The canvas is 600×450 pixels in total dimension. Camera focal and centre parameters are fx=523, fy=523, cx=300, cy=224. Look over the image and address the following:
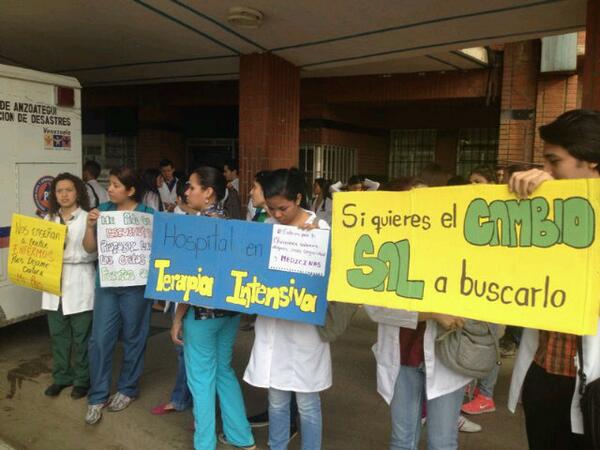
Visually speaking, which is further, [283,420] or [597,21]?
[597,21]

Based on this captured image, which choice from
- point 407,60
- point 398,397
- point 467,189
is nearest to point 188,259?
point 398,397

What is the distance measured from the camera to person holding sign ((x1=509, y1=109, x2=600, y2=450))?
1782 mm

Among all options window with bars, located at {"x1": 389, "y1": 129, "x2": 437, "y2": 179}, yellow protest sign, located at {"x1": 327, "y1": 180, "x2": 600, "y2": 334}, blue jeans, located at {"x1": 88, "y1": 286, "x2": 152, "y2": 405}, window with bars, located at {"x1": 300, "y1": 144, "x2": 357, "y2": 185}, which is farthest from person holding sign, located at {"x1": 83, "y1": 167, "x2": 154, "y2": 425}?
window with bars, located at {"x1": 389, "y1": 129, "x2": 437, "y2": 179}

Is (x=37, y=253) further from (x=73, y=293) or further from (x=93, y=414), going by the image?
(x=93, y=414)

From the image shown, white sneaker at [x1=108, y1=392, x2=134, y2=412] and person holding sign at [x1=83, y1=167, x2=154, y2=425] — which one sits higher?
→ person holding sign at [x1=83, y1=167, x2=154, y2=425]

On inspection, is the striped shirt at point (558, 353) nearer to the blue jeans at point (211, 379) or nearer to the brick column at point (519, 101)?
the blue jeans at point (211, 379)

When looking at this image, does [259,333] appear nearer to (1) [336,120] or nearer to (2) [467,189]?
(2) [467,189]

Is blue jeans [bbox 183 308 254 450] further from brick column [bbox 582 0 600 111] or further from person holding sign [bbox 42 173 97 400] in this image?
brick column [bbox 582 0 600 111]

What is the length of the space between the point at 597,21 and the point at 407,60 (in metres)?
4.05

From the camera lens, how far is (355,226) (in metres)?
2.32

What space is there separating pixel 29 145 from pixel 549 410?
484 centimetres

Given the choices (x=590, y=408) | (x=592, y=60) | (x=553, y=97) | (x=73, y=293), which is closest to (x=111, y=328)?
(x=73, y=293)

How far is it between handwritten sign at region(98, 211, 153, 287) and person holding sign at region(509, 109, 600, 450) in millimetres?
2597

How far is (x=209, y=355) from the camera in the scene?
3141mm
